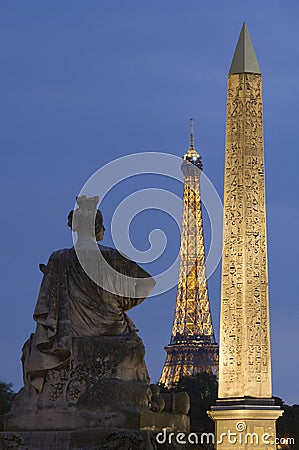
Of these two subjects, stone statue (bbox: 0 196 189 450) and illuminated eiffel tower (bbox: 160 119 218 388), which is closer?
stone statue (bbox: 0 196 189 450)

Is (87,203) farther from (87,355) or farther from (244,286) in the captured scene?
(244,286)

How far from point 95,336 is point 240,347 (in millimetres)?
16790

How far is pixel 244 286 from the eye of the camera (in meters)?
31.1

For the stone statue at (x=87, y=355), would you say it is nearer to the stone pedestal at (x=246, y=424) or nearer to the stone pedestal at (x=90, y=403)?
the stone pedestal at (x=90, y=403)

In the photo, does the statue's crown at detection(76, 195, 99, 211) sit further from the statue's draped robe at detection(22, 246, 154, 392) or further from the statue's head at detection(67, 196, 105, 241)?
the statue's draped robe at detection(22, 246, 154, 392)

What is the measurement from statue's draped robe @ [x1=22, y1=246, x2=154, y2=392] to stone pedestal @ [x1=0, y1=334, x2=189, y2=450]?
0.45 feet

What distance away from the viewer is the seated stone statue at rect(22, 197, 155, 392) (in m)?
14.5

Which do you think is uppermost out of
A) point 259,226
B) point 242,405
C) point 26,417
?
point 259,226

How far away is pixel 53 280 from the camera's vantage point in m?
14.9

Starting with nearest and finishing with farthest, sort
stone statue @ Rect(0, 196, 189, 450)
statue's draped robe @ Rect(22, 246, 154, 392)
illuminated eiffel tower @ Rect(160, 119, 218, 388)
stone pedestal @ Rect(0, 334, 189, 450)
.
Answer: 1. stone pedestal @ Rect(0, 334, 189, 450)
2. stone statue @ Rect(0, 196, 189, 450)
3. statue's draped robe @ Rect(22, 246, 154, 392)
4. illuminated eiffel tower @ Rect(160, 119, 218, 388)

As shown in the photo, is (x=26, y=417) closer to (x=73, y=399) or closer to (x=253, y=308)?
(x=73, y=399)

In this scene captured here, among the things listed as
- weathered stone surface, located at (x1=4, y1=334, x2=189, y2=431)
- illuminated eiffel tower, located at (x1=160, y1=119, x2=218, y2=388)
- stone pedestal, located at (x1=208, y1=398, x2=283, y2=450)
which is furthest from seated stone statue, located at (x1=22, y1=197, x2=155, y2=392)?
illuminated eiffel tower, located at (x1=160, y1=119, x2=218, y2=388)

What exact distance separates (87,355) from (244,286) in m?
16.9

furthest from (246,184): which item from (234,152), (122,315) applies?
(122,315)
